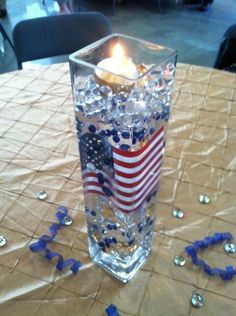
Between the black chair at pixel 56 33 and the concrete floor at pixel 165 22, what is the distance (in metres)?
1.26

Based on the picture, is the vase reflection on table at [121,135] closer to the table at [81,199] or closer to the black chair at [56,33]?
the table at [81,199]

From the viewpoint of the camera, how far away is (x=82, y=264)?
55cm

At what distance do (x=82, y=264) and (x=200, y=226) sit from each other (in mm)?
239

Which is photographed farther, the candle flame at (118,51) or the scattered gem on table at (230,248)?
the scattered gem on table at (230,248)

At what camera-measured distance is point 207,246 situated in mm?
573

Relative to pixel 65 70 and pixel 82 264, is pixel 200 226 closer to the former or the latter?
pixel 82 264

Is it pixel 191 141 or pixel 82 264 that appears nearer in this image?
pixel 82 264

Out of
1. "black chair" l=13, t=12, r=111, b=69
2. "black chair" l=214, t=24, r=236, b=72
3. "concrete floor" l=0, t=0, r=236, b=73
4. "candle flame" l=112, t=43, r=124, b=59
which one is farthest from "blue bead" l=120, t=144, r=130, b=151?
"concrete floor" l=0, t=0, r=236, b=73

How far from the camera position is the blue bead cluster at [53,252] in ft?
1.77

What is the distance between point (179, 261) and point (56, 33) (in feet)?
3.21

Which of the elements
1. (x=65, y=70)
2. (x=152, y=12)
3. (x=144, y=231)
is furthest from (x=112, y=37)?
(x=152, y=12)

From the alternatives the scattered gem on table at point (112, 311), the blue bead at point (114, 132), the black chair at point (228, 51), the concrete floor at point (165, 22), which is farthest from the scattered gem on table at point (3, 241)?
the concrete floor at point (165, 22)

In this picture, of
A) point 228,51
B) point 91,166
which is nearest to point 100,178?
point 91,166

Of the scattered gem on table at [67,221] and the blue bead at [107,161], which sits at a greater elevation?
the blue bead at [107,161]
